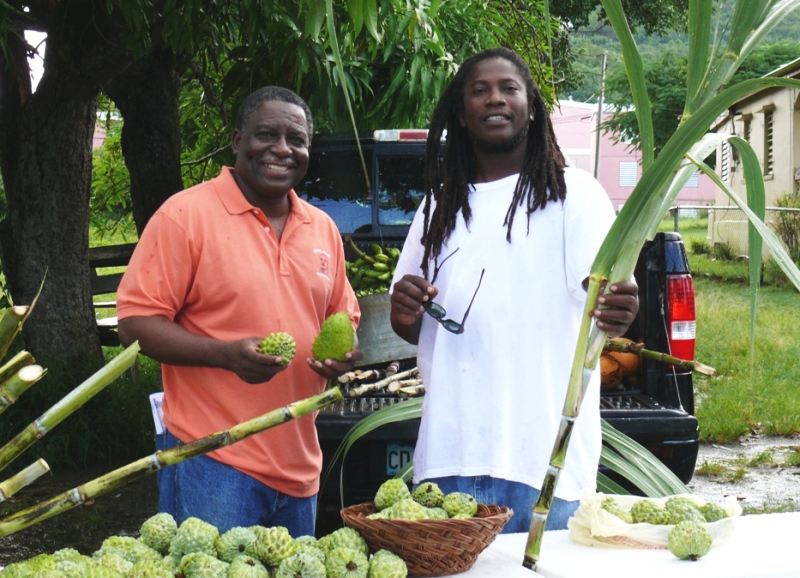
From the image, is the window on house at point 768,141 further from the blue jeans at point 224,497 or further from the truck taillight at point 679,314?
the blue jeans at point 224,497

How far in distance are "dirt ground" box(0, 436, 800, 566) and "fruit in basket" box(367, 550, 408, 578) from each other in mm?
3687

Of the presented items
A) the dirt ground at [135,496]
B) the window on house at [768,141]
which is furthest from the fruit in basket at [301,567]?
the window on house at [768,141]

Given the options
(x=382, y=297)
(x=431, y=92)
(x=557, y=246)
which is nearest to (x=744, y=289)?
(x=431, y=92)

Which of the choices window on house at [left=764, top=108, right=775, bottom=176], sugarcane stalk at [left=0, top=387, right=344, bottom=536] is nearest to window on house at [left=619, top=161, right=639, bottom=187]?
window on house at [left=764, top=108, right=775, bottom=176]

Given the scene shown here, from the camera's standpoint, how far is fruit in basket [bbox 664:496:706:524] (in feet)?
7.98

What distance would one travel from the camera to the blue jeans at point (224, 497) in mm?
2982

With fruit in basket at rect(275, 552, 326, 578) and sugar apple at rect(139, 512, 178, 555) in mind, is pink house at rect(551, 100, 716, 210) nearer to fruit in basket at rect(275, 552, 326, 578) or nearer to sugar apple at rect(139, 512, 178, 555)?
sugar apple at rect(139, 512, 178, 555)

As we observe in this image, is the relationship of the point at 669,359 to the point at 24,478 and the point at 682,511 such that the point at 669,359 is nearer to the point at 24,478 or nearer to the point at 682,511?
the point at 682,511

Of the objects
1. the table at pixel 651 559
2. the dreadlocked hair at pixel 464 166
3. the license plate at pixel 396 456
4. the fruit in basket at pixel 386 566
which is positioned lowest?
the license plate at pixel 396 456

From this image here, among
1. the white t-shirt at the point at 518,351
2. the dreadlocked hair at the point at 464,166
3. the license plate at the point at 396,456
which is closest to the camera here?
the white t-shirt at the point at 518,351

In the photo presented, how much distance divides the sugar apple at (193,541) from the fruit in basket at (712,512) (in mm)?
1181

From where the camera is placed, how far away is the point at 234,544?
2.11 meters

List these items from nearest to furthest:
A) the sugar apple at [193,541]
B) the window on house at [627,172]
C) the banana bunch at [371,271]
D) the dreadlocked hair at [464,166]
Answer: the sugar apple at [193,541], the dreadlocked hair at [464,166], the banana bunch at [371,271], the window on house at [627,172]

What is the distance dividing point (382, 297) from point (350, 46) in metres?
Answer: 1.43
